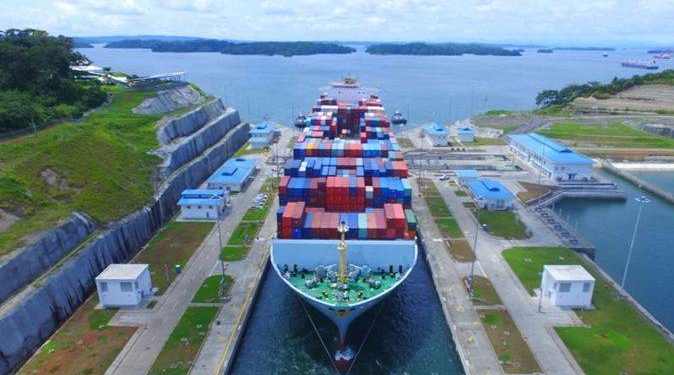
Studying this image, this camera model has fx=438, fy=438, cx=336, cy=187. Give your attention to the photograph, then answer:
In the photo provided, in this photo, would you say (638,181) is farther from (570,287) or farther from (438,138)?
(570,287)

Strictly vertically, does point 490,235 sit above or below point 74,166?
below

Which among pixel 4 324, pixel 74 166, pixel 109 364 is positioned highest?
pixel 74 166

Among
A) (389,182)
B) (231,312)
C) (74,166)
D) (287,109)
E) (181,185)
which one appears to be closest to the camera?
(231,312)

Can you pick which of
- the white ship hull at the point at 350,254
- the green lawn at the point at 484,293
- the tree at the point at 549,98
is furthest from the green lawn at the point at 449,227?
the tree at the point at 549,98

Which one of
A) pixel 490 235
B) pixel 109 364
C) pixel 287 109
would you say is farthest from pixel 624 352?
pixel 287 109

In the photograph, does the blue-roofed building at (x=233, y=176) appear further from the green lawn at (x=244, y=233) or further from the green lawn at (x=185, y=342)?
the green lawn at (x=185, y=342)

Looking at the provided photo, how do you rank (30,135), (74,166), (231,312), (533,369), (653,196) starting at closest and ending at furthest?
(533,369) → (231,312) → (74,166) → (30,135) → (653,196)

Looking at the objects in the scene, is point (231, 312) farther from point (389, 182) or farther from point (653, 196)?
point (653, 196)
